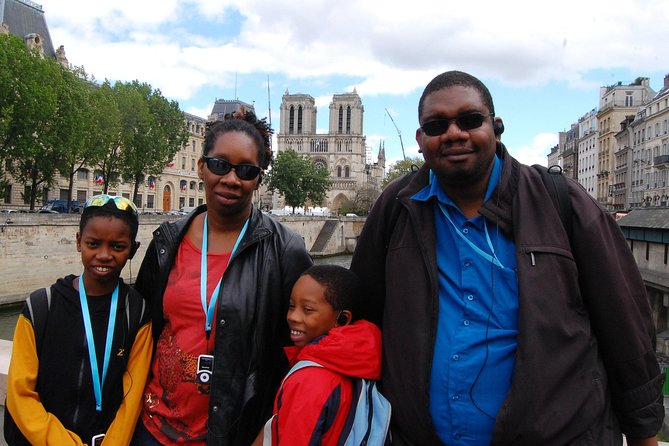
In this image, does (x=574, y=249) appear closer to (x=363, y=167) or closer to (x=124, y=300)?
(x=124, y=300)

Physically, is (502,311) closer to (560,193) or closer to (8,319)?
(560,193)

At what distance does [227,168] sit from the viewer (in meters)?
2.53

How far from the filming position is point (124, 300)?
2.52 metres

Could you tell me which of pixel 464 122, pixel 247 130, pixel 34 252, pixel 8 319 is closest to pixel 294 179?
pixel 34 252

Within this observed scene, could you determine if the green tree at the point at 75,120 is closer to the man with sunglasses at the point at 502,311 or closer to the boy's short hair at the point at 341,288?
the boy's short hair at the point at 341,288

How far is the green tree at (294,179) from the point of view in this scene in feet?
199

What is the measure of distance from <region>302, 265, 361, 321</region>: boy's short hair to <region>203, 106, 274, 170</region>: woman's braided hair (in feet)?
2.21

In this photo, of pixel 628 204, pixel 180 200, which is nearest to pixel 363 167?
pixel 180 200

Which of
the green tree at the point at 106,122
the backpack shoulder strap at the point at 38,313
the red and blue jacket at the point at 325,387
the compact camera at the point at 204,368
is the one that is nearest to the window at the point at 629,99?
the green tree at the point at 106,122

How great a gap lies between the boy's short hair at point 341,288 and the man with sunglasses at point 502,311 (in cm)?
22

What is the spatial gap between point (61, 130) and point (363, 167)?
73.1 meters

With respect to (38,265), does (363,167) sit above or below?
above

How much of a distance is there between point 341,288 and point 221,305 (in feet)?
1.74

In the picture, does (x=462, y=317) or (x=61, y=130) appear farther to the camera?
(x=61, y=130)
